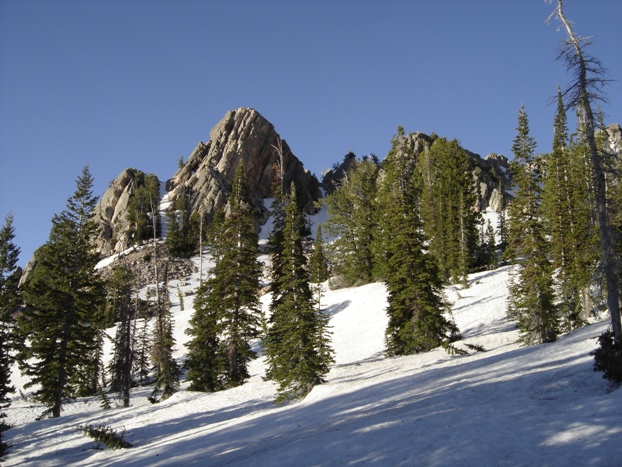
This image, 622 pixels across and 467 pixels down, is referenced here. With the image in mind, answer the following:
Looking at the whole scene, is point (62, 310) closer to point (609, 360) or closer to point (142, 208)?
point (609, 360)

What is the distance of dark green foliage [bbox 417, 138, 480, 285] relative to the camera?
47438 mm

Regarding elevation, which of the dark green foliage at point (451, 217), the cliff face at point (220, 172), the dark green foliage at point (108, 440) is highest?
the cliff face at point (220, 172)

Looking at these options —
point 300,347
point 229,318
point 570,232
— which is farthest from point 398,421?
point 570,232

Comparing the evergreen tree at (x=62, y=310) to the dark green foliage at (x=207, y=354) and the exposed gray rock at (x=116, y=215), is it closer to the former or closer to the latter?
the dark green foliage at (x=207, y=354)

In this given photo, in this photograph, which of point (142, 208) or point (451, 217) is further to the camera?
point (142, 208)

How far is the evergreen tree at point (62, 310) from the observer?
27297 millimetres

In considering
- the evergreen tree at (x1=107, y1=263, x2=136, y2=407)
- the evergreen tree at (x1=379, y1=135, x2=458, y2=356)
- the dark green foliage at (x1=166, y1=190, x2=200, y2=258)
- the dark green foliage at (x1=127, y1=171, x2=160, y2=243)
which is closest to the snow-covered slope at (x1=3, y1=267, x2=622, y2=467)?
the evergreen tree at (x1=379, y1=135, x2=458, y2=356)

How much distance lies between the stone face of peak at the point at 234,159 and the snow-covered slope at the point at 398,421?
7095 cm

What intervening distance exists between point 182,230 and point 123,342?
161ft

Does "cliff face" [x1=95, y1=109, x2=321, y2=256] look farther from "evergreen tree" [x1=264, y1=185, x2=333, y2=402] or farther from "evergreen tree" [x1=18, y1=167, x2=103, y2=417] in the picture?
"evergreen tree" [x1=264, y1=185, x2=333, y2=402]

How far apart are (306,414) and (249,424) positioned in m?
2.36

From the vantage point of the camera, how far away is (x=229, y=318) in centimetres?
3039

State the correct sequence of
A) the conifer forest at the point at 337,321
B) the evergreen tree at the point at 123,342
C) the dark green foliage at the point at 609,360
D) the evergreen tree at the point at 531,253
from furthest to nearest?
the evergreen tree at the point at 123,342 → the evergreen tree at the point at 531,253 → the conifer forest at the point at 337,321 → the dark green foliage at the point at 609,360

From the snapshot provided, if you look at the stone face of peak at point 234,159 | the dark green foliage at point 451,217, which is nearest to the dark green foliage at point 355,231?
the dark green foliage at point 451,217
